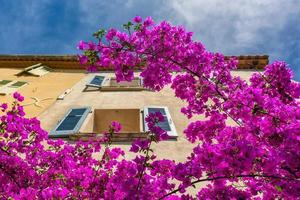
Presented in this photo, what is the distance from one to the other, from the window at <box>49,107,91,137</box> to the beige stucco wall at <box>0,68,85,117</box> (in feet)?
4.11

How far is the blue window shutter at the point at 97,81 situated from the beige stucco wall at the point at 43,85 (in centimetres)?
99

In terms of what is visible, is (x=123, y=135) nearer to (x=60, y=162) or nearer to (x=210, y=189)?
(x=60, y=162)

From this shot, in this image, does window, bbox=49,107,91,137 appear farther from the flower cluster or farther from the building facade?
the flower cluster

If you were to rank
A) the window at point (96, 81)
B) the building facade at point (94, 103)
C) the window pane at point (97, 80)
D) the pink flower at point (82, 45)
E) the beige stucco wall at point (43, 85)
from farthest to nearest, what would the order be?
the window pane at point (97, 80) < the window at point (96, 81) < the beige stucco wall at point (43, 85) < the building facade at point (94, 103) < the pink flower at point (82, 45)

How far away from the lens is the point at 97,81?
1525 centimetres

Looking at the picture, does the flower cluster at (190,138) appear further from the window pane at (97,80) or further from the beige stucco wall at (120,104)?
the window pane at (97,80)

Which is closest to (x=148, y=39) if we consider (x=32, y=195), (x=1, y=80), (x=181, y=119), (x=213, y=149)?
(x=213, y=149)

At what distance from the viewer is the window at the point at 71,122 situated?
9.41 meters

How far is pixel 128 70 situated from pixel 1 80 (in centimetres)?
1189

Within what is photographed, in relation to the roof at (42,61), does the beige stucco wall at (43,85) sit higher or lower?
lower

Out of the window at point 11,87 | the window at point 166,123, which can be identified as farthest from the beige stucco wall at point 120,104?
the window at point 11,87

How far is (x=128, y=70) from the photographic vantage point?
246 inches

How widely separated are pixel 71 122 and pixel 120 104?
250cm

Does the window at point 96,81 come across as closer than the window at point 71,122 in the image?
No
